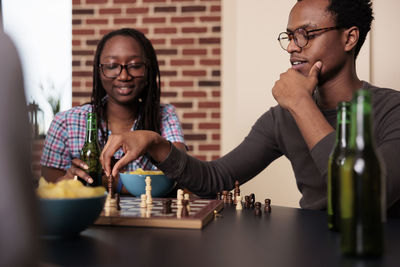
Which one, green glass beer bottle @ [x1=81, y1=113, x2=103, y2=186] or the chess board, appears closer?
the chess board

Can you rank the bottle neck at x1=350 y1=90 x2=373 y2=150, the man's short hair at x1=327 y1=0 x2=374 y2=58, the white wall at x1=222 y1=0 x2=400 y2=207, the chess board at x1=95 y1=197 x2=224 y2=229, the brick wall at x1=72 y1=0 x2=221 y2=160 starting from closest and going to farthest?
the bottle neck at x1=350 y1=90 x2=373 y2=150, the chess board at x1=95 y1=197 x2=224 y2=229, the man's short hair at x1=327 y1=0 x2=374 y2=58, the white wall at x1=222 y1=0 x2=400 y2=207, the brick wall at x1=72 y1=0 x2=221 y2=160

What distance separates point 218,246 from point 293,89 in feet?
2.36

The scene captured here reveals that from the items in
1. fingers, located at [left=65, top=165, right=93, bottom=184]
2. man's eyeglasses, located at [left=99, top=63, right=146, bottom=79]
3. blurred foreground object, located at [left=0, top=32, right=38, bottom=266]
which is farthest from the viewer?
man's eyeglasses, located at [left=99, top=63, right=146, bottom=79]

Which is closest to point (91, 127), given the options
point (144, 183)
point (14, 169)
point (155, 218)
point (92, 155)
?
point (92, 155)

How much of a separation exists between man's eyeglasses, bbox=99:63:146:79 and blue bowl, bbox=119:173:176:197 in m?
0.82

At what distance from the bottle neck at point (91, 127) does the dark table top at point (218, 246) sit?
1.79 ft

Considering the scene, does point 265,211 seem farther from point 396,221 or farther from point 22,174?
point 22,174

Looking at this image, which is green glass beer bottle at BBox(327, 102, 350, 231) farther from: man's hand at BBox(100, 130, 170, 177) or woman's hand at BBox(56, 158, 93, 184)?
woman's hand at BBox(56, 158, 93, 184)

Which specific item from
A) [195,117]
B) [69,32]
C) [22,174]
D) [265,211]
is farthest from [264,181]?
[22,174]

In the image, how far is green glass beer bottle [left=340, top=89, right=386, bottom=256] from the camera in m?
0.71

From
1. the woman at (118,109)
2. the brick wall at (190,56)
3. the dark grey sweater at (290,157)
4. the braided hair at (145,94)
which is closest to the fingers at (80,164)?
the dark grey sweater at (290,157)

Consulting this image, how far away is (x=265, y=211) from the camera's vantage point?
1.33 metres

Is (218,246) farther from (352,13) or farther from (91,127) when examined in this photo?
(352,13)

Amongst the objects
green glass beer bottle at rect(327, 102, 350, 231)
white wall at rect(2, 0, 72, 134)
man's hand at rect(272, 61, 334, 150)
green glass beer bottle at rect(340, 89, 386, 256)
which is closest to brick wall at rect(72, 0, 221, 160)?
white wall at rect(2, 0, 72, 134)
